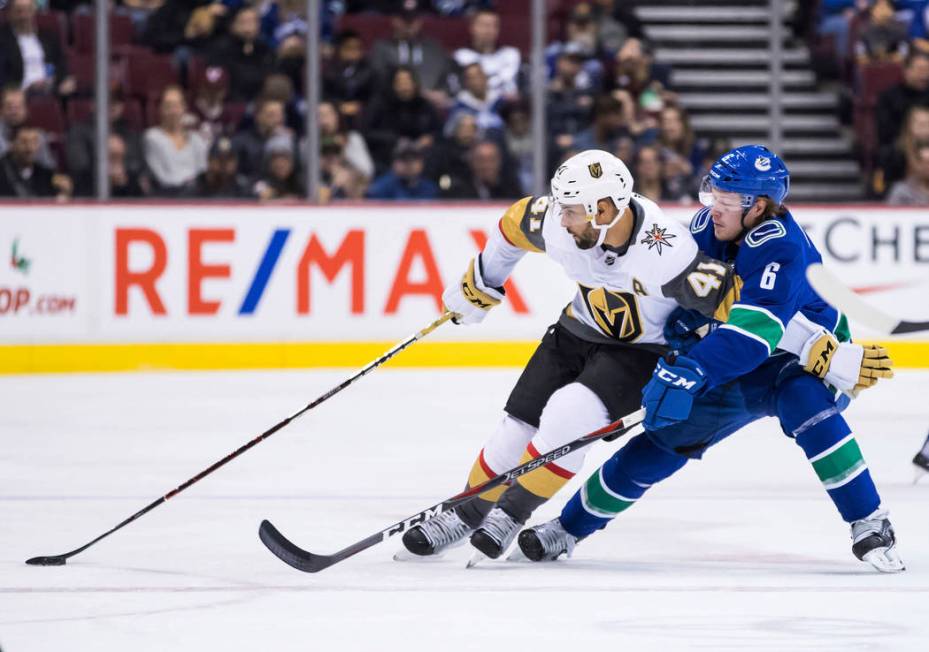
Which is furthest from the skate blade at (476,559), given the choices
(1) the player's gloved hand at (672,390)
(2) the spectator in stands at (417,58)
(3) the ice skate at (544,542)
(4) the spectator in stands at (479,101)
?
(2) the spectator in stands at (417,58)

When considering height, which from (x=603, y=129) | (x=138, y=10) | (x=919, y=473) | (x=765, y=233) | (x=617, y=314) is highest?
(x=138, y=10)

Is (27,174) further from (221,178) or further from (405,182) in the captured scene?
(405,182)

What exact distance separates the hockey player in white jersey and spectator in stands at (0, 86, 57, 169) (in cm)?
459

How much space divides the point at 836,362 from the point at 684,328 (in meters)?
0.37

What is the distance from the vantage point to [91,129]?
8.51m

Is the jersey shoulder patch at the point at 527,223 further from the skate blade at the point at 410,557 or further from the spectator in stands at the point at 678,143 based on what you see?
the spectator in stands at the point at 678,143

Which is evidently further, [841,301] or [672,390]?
[841,301]

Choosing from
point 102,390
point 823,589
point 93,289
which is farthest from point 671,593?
point 93,289

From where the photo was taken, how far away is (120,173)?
8.55m

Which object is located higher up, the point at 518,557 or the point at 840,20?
the point at 840,20

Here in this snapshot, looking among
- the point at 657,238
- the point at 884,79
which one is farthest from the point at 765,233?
the point at 884,79

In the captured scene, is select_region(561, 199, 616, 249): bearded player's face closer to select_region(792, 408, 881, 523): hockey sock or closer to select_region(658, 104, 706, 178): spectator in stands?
select_region(792, 408, 881, 523): hockey sock

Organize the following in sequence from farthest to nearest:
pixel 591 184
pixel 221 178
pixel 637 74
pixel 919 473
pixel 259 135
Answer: pixel 637 74 < pixel 259 135 < pixel 221 178 < pixel 919 473 < pixel 591 184

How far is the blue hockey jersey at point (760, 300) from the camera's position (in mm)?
3895
